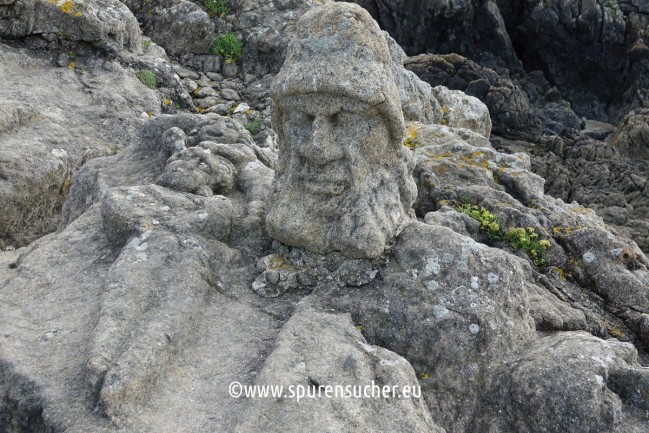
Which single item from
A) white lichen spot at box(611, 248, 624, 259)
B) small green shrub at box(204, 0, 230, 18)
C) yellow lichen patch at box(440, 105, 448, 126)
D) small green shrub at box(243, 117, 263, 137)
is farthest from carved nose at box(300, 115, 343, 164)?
small green shrub at box(204, 0, 230, 18)

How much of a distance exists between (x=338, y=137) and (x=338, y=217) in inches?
31.3

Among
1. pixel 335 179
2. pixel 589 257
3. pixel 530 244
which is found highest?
pixel 335 179

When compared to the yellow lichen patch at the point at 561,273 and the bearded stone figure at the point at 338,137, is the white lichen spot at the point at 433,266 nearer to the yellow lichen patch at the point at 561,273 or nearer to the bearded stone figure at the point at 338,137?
the bearded stone figure at the point at 338,137

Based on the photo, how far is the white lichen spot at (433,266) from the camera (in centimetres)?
613

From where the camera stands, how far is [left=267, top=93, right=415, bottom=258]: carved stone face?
6.09 m

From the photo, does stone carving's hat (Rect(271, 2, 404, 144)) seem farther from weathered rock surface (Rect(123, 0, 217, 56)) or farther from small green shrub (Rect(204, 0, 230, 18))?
small green shrub (Rect(204, 0, 230, 18))

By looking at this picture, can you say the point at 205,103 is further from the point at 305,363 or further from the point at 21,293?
the point at 305,363

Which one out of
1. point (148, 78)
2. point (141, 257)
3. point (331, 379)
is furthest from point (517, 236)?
point (148, 78)

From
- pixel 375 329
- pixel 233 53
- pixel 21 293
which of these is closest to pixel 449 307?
pixel 375 329

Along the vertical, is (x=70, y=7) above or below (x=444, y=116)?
above

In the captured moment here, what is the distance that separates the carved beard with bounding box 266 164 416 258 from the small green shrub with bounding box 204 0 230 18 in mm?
11575

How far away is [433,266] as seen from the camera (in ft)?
20.2

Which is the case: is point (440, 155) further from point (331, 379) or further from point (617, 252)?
point (331, 379)

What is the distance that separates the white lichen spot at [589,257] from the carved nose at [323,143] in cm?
405
